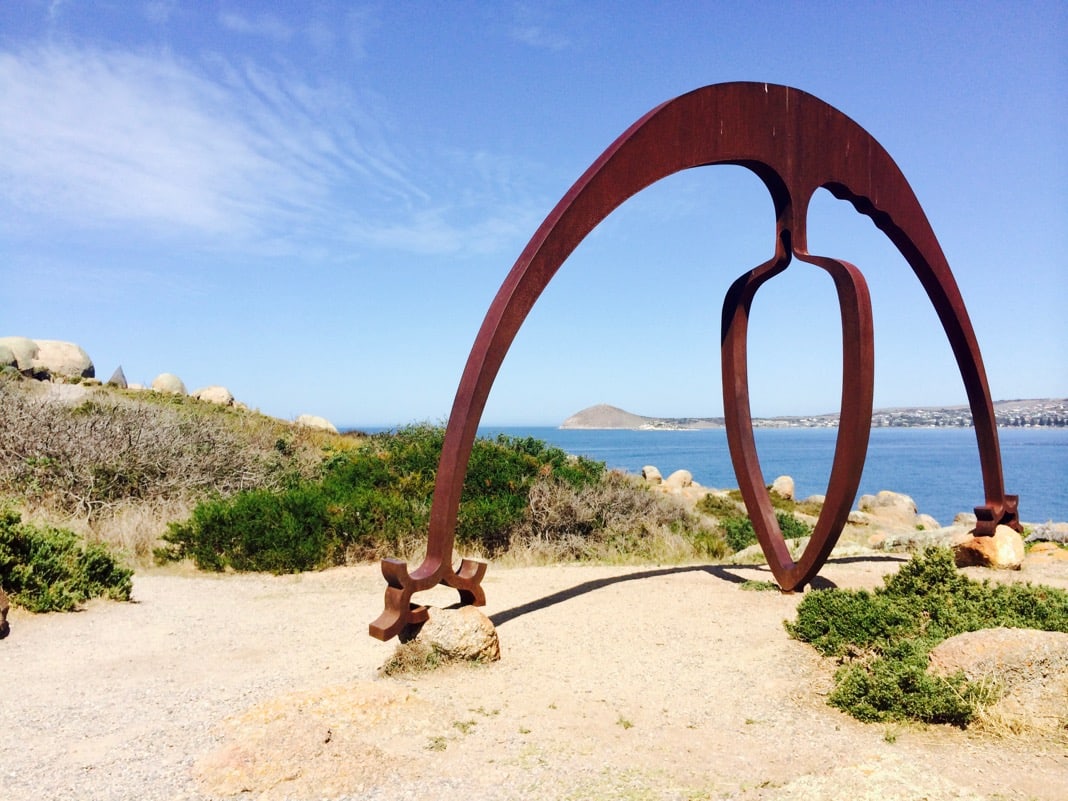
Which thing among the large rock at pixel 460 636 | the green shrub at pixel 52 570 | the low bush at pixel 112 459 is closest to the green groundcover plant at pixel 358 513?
the low bush at pixel 112 459

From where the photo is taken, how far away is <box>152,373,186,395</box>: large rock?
1275 inches

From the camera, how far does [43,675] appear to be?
5.23 metres

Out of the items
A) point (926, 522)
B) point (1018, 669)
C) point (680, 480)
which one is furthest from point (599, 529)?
point (680, 480)

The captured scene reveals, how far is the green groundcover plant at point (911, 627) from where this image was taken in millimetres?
4195

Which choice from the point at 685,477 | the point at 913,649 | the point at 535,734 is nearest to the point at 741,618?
the point at 913,649

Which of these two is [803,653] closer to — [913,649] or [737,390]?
[913,649]

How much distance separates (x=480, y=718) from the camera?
14.3 feet

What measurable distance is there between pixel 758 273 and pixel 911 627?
3572mm

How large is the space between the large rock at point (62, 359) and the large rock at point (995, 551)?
103 feet

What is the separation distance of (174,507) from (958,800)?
11.1m

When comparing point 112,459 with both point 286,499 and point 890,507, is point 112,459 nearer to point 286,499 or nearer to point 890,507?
point 286,499

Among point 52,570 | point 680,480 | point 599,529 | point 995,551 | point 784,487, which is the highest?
point 52,570

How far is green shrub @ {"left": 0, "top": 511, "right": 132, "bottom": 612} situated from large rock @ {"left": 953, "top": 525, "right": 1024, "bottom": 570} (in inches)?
354

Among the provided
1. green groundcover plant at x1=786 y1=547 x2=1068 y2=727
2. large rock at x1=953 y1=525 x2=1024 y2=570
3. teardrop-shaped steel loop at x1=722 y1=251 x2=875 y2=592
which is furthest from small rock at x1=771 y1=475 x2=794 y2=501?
green groundcover plant at x1=786 y1=547 x2=1068 y2=727
